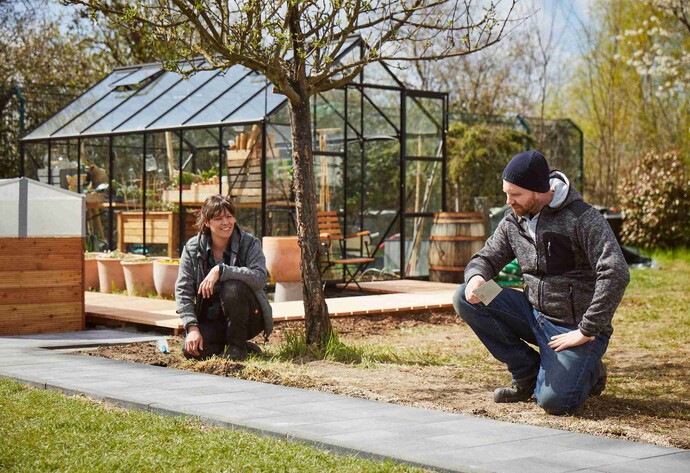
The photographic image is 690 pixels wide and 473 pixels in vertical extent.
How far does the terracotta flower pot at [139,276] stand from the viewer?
12273 millimetres

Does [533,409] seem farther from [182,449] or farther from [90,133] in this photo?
[90,133]

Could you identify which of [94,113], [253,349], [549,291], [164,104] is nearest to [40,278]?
[253,349]

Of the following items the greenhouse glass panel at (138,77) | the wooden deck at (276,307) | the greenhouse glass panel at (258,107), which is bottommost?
the wooden deck at (276,307)

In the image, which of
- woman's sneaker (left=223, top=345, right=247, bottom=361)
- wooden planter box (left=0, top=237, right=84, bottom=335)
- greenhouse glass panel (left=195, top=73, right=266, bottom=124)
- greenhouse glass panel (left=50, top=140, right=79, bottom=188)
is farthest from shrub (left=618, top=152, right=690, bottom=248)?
woman's sneaker (left=223, top=345, right=247, bottom=361)

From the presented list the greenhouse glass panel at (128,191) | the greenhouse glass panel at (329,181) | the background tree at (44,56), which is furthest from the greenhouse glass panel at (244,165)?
the background tree at (44,56)

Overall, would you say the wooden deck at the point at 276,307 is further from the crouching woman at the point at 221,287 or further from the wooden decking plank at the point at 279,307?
the crouching woman at the point at 221,287

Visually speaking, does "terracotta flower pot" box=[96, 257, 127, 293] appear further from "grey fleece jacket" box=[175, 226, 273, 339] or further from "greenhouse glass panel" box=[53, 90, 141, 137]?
"grey fleece jacket" box=[175, 226, 273, 339]

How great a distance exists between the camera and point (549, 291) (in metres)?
5.27

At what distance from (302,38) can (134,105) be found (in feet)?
29.7

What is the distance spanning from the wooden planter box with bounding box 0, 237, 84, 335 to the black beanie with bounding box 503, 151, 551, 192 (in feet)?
16.6

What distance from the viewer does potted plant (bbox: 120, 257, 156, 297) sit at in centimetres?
1227

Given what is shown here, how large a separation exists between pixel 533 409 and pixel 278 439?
1581 mm

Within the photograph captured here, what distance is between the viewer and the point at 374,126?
46.6 feet

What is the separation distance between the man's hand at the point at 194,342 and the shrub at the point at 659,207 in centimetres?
1445
